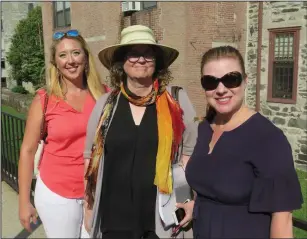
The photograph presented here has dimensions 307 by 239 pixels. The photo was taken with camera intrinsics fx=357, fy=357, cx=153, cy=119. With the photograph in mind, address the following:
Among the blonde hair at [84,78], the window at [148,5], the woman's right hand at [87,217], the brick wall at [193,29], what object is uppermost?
the window at [148,5]

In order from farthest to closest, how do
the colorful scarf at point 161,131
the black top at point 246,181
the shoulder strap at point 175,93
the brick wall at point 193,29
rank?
the brick wall at point 193,29, the shoulder strap at point 175,93, the colorful scarf at point 161,131, the black top at point 246,181

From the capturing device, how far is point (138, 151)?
7.71 feet

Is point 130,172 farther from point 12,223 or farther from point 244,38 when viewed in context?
point 244,38

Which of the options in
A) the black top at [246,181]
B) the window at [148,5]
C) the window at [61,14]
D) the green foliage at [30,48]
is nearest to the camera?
the black top at [246,181]

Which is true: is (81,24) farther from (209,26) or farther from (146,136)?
(146,136)

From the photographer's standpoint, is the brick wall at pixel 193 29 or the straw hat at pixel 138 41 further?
the brick wall at pixel 193 29

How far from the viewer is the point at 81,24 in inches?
734

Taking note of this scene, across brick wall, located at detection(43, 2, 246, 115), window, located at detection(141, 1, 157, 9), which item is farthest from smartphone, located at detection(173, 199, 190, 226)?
window, located at detection(141, 1, 157, 9)

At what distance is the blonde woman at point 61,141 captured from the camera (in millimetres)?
2551

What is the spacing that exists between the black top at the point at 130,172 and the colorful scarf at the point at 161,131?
4 cm

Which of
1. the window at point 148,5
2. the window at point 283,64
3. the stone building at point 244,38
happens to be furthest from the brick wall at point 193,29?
the window at point 283,64

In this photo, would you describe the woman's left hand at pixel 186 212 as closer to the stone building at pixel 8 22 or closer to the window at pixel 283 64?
the window at pixel 283 64

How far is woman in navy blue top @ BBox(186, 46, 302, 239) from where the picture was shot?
147cm

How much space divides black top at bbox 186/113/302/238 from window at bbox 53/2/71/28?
20093 mm
